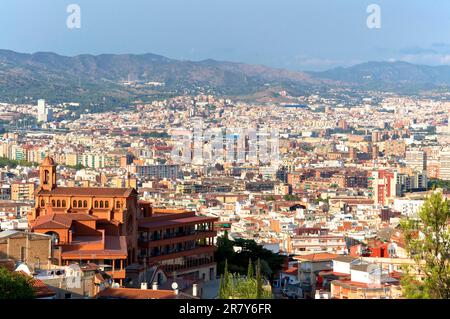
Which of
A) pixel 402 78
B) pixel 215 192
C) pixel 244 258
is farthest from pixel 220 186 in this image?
pixel 402 78

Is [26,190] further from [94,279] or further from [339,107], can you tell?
[339,107]

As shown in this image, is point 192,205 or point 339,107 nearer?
point 192,205

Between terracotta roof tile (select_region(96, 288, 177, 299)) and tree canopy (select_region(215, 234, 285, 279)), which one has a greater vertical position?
terracotta roof tile (select_region(96, 288, 177, 299))

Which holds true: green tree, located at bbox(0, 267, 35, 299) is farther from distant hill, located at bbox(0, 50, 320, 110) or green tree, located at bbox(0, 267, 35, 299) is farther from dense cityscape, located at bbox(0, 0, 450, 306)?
distant hill, located at bbox(0, 50, 320, 110)

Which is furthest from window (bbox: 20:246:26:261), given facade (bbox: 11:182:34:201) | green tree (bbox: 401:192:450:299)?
facade (bbox: 11:182:34:201)
